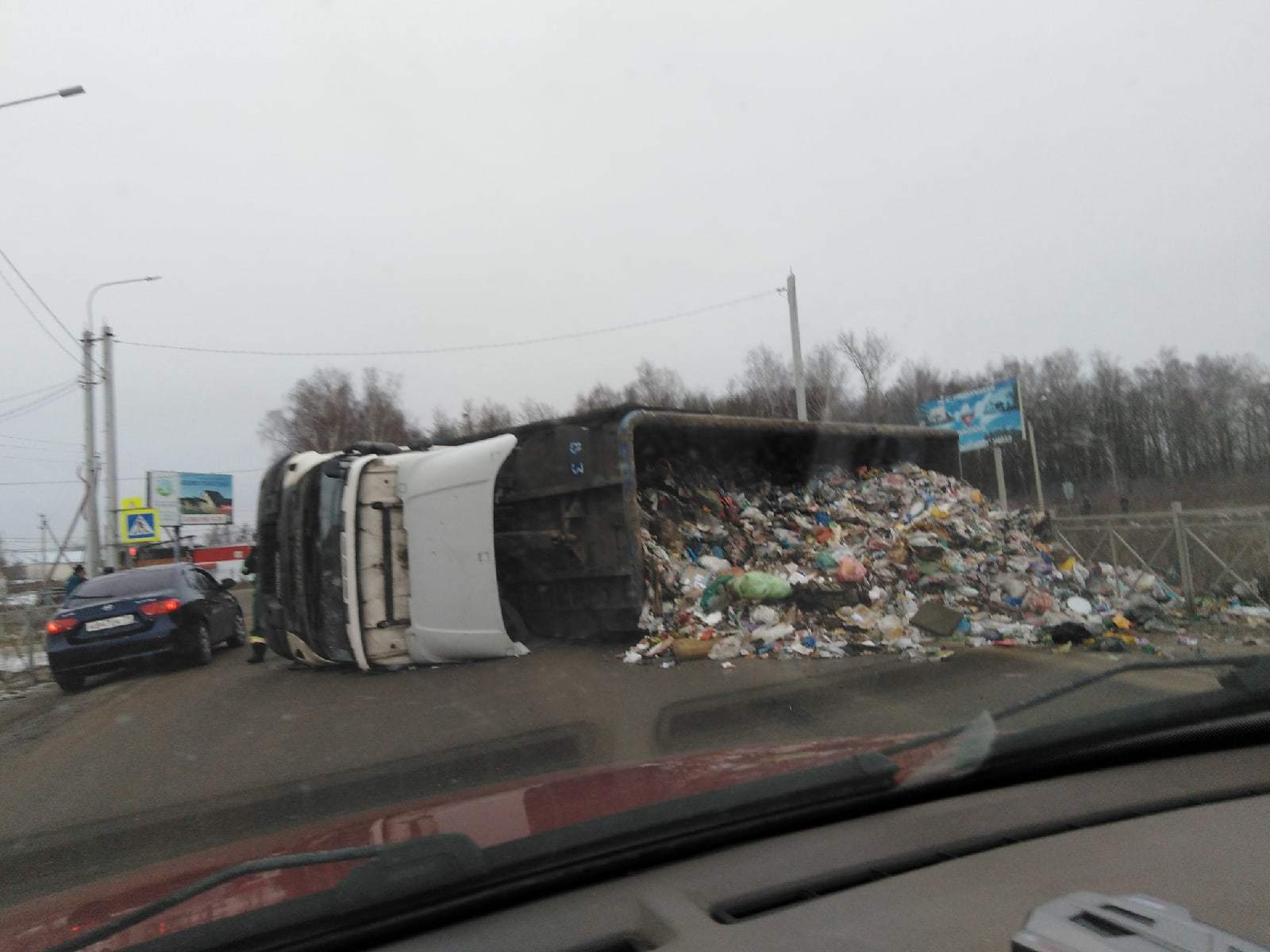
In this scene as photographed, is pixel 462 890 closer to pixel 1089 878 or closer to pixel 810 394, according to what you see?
pixel 1089 878

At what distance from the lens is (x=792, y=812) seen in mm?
2377

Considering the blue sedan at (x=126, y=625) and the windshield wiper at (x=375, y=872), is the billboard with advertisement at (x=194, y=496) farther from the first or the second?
the windshield wiper at (x=375, y=872)

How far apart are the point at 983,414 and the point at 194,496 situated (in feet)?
129

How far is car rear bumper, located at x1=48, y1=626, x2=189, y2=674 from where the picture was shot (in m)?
10.6

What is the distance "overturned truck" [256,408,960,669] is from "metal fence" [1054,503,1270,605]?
19.7ft

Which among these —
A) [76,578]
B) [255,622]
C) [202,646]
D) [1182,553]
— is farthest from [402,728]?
[76,578]

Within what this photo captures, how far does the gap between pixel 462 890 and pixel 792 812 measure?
0.89m

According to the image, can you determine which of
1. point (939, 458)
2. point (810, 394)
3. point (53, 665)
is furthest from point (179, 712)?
point (810, 394)

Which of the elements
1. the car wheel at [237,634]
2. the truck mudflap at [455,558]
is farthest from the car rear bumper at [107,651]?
the truck mudflap at [455,558]

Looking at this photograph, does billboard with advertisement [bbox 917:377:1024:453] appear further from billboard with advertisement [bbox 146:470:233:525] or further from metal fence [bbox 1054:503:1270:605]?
billboard with advertisement [bbox 146:470:233:525]

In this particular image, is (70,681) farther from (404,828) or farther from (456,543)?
(404,828)

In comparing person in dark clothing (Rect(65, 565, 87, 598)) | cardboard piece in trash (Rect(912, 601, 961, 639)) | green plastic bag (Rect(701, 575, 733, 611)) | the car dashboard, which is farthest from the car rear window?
the car dashboard

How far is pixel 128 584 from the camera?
11.6 m

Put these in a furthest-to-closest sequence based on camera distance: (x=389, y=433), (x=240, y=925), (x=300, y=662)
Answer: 1. (x=389, y=433)
2. (x=300, y=662)
3. (x=240, y=925)
